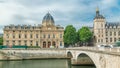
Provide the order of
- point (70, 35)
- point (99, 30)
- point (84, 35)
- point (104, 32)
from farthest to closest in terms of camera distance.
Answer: point (99, 30) → point (104, 32) → point (84, 35) → point (70, 35)

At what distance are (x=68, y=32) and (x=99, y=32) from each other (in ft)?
61.9

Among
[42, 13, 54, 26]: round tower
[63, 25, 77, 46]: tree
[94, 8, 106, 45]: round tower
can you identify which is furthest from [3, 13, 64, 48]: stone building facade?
[94, 8, 106, 45]: round tower

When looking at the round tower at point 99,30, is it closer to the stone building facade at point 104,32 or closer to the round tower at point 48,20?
the stone building facade at point 104,32

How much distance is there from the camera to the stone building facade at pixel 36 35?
108812 millimetres

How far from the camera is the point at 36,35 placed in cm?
10938

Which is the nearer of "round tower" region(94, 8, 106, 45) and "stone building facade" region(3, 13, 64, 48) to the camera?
"stone building facade" region(3, 13, 64, 48)

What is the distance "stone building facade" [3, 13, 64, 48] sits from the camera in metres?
109

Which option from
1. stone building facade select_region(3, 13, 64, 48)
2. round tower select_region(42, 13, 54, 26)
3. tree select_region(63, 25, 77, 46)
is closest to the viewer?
tree select_region(63, 25, 77, 46)

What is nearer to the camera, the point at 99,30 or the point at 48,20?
the point at 48,20

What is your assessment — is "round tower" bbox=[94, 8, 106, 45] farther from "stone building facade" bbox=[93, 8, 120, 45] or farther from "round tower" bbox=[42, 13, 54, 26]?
"round tower" bbox=[42, 13, 54, 26]

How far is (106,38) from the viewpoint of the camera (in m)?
113

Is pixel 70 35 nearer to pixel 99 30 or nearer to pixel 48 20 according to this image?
pixel 48 20

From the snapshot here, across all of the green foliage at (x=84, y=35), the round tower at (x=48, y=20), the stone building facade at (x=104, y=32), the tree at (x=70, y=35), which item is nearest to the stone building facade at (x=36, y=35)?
the round tower at (x=48, y=20)

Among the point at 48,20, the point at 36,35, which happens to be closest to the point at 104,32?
the point at 48,20
